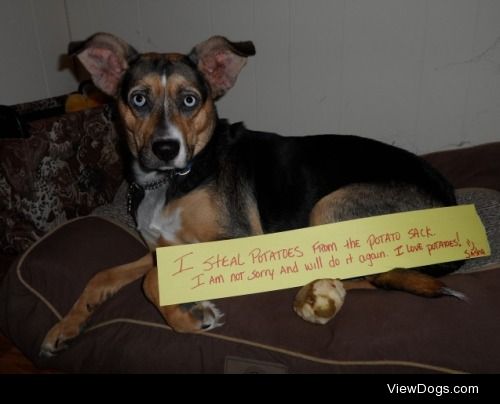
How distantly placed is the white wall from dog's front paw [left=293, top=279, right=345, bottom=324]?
2169mm

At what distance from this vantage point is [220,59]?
90.4 inches

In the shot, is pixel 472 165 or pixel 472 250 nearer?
pixel 472 250

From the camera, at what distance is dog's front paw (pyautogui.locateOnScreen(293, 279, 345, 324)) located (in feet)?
5.87

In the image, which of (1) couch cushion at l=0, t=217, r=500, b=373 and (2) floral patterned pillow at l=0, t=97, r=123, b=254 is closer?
(1) couch cushion at l=0, t=217, r=500, b=373

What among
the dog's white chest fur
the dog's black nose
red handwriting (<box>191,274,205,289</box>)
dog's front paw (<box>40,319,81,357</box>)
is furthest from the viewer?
the dog's white chest fur

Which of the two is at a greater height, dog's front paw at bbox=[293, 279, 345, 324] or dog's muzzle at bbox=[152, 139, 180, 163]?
dog's muzzle at bbox=[152, 139, 180, 163]

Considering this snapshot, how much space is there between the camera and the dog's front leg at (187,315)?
1893 millimetres

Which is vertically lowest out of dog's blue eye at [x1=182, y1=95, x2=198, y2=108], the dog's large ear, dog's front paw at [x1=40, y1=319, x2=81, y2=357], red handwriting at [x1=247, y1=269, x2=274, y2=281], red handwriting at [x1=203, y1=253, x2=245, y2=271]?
dog's front paw at [x1=40, y1=319, x2=81, y2=357]

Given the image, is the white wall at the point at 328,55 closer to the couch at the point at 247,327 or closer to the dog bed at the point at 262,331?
the couch at the point at 247,327

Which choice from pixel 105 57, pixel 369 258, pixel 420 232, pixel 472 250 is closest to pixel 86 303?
pixel 105 57

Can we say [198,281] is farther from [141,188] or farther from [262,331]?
[141,188]

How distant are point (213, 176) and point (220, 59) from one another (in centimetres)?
65

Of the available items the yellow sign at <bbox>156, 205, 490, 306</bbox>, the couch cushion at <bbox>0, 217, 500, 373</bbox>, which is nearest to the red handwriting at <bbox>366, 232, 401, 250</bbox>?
the yellow sign at <bbox>156, 205, 490, 306</bbox>

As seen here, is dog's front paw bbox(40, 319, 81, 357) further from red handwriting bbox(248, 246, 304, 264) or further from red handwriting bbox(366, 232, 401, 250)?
red handwriting bbox(366, 232, 401, 250)
